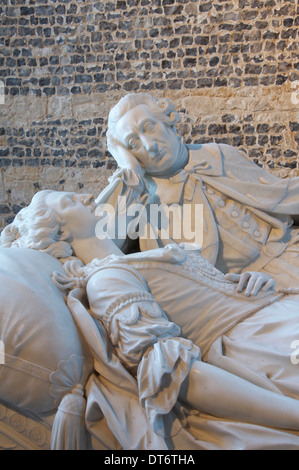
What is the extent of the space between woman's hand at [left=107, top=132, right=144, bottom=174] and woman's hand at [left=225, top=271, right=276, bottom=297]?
85cm

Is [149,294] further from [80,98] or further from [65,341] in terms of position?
[80,98]

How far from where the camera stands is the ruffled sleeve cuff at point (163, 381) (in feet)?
5.32

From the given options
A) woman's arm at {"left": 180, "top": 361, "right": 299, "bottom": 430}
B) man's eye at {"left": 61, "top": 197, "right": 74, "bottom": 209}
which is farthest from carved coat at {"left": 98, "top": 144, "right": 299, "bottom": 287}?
woman's arm at {"left": 180, "top": 361, "right": 299, "bottom": 430}

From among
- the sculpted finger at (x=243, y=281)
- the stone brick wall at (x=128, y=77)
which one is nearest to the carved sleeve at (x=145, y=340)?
the sculpted finger at (x=243, y=281)

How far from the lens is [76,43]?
6.75 metres

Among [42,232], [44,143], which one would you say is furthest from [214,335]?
[44,143]

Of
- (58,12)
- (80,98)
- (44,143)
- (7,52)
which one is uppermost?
(58,12)

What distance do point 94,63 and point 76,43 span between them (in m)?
0.34

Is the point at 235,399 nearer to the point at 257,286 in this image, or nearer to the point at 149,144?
the point at 257,286

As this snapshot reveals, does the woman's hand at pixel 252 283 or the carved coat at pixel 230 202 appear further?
the carved coat at pixel 230 202

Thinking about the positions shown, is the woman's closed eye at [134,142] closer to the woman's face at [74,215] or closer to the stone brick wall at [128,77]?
the woman's face at [74,215]

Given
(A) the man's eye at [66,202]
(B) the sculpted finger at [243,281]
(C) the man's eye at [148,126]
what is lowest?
(B) the sculpted finger at [243,281]

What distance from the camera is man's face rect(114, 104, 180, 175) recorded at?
2.76m

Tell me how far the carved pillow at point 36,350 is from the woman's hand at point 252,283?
0.64 metres
